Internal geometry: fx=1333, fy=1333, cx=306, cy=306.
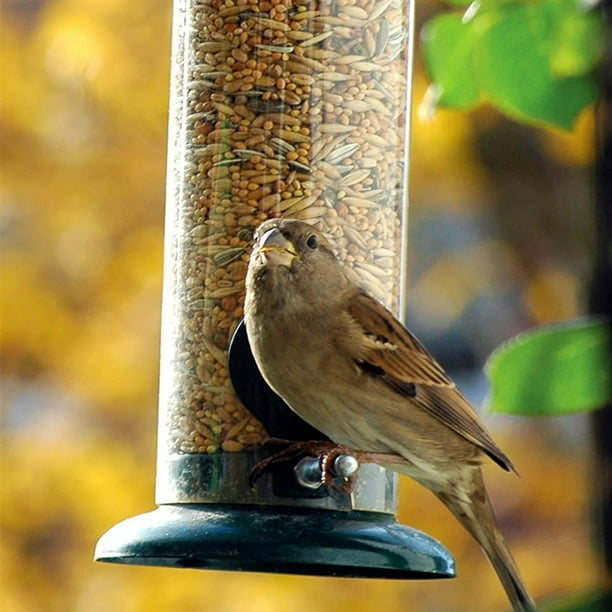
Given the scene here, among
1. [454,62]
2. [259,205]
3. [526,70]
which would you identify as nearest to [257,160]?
[259,205]

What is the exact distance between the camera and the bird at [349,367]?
321cm

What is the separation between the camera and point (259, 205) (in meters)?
3.36

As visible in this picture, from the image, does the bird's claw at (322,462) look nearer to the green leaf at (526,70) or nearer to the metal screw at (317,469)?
the metal screw at (317,469)

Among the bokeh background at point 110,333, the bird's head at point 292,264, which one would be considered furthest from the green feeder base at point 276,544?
the bokeh background at point 110,333

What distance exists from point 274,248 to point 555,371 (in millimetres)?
1209

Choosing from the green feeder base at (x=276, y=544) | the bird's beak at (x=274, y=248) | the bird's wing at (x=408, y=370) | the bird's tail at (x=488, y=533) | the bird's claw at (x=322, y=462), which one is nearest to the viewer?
the green feeder base at (x=276, y=544)

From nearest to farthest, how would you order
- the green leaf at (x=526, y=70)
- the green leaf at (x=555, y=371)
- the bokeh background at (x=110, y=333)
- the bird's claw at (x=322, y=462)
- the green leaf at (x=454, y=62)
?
the green leaf at (x=555, y=371), the green leaf at (x=526, y=70), the green leaf at (x=454, y=62), the bird's claw at (x=322, y=462), the bokeh background at (x=110, y=333)

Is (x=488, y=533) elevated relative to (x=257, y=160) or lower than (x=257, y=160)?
lower

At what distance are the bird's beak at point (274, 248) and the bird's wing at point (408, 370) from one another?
9.4 inches

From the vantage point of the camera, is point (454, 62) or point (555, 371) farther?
point (454, 62)

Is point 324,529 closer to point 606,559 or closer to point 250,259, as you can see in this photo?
point 250,259

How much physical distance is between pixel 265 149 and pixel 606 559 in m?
1.54

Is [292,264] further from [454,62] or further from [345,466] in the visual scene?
[454,62]

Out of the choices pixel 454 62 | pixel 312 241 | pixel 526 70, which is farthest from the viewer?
pixel 312 241
